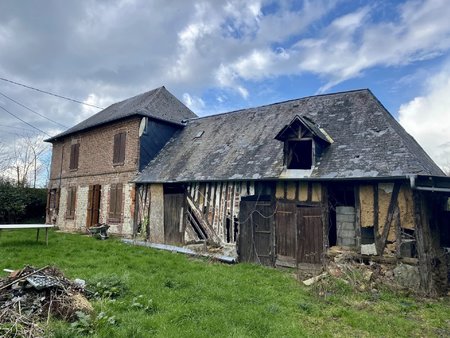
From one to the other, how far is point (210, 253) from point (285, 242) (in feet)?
8.04

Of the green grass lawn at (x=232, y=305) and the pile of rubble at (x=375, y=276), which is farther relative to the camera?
the pile of rubble at (x=375, y=276)

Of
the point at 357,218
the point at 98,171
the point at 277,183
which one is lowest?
the point at 357,218

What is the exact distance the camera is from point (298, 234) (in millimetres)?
8945

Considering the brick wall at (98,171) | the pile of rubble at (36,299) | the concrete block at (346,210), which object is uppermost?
the brick wall at (98,171)

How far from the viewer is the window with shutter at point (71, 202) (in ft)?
55.8

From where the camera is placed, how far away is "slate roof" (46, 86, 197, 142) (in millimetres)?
14820

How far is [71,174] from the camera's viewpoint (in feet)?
57.9

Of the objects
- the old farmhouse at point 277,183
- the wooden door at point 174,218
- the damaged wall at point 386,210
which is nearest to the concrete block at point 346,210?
the old farmhouse at point 277,183

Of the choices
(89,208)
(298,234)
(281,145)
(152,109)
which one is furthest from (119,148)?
(298,234)

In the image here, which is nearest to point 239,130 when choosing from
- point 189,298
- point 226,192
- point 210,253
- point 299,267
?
point 226,192

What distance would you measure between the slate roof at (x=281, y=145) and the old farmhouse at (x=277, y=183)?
0.05 meters

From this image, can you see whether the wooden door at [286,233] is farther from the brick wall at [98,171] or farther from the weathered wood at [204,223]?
the brick wall at [98,171]

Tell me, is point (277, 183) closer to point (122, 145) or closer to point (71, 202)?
point (122, 145)

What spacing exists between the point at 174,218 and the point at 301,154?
5222 mm
